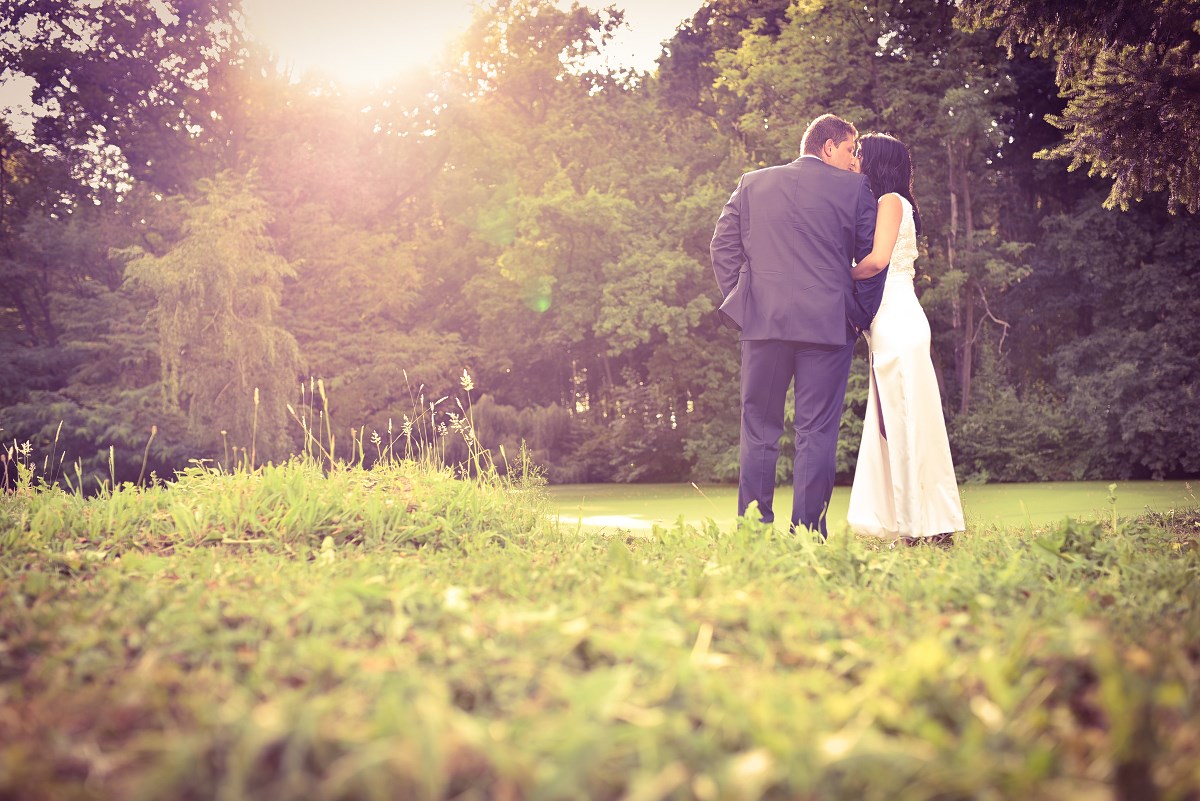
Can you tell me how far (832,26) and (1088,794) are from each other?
16.3 m

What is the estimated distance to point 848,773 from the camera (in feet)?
4.14

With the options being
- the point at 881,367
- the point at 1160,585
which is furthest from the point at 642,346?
the point at 1160,585

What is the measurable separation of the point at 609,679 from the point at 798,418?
10.9 ft

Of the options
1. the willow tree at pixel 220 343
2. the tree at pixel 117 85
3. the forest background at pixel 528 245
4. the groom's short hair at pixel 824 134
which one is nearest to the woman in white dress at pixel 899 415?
the groom's short hair at pixel 824 134

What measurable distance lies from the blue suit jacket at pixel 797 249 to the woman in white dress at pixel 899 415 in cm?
17

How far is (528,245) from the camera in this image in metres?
17.4

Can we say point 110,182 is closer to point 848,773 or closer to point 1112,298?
point 1112,298

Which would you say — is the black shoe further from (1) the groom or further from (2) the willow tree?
(2) the willow tree

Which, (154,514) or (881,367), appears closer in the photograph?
(154,514)

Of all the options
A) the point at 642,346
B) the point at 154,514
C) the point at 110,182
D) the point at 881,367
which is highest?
the point at 110,182

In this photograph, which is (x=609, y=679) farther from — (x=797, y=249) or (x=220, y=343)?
(x=220, y=343)

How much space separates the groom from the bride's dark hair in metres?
0.25

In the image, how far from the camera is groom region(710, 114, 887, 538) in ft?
14.9

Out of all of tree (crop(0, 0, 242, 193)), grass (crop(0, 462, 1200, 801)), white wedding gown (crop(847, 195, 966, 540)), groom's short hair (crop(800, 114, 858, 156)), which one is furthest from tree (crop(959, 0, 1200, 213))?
tree (crop(0, 0, 242, 193))
